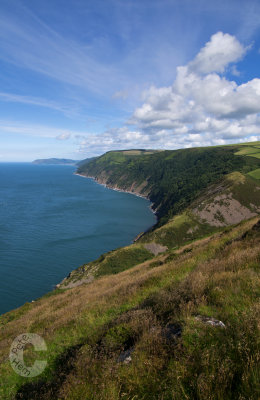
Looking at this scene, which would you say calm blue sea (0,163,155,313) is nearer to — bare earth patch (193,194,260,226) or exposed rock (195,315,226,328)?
bare earth patch (193,194,260,226)

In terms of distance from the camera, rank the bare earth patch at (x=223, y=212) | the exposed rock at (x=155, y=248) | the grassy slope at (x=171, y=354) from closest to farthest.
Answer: the grassy slope at (x=171, y=354)
the exposed rock at (x=155, y=248)
the bare earth patch at (x=223, y=212)

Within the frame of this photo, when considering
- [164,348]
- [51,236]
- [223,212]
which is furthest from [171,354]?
[223,212]

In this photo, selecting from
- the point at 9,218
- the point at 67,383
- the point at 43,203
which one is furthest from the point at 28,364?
the point at 43,203

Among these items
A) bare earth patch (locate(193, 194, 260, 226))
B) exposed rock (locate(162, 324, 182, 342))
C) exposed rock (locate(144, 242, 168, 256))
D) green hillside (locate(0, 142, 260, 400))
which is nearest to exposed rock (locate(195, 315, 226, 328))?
green hillside (locate(0, 142, 260, 400))

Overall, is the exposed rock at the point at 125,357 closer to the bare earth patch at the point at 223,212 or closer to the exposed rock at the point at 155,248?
Answer: the exposed rock at the point at 155,248

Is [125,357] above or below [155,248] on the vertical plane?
above

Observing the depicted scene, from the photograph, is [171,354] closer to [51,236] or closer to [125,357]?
[125,357]

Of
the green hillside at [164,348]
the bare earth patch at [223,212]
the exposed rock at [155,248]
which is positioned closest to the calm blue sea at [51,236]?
the exposed rock at [155,248]

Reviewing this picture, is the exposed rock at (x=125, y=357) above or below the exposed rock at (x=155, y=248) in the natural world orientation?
above

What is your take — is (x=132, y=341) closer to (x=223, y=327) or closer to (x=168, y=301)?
(x=168, y=301)
